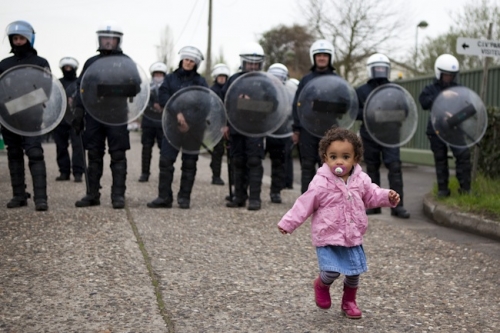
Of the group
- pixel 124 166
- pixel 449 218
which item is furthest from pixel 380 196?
pixel 124 166

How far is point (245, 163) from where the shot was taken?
9.17 m

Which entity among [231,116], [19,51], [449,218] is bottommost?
[449,218]

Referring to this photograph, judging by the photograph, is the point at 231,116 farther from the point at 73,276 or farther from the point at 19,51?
the point at 73,276

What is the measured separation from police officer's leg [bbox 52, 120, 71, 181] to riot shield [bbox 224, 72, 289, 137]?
4.25 metres

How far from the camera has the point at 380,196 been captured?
4.20 metres

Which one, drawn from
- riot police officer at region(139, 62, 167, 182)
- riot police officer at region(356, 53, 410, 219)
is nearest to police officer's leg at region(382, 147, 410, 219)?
riot police officer at region(356, 53, 410, 219)

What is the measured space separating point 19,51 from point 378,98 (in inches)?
151

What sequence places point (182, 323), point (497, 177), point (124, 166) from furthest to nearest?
point (497, 177) → point (124, 166) → point (182, 323)

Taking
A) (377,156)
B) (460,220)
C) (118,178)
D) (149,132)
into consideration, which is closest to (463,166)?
(377,156)

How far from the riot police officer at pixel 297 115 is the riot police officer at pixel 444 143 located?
4.20 feet

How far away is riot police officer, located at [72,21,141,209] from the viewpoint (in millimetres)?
8305

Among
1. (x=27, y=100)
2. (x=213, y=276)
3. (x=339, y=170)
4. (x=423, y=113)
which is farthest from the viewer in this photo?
(x=423, y=113)

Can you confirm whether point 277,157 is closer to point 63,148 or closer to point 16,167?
point 16,167

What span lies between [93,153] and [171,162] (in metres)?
0.89
